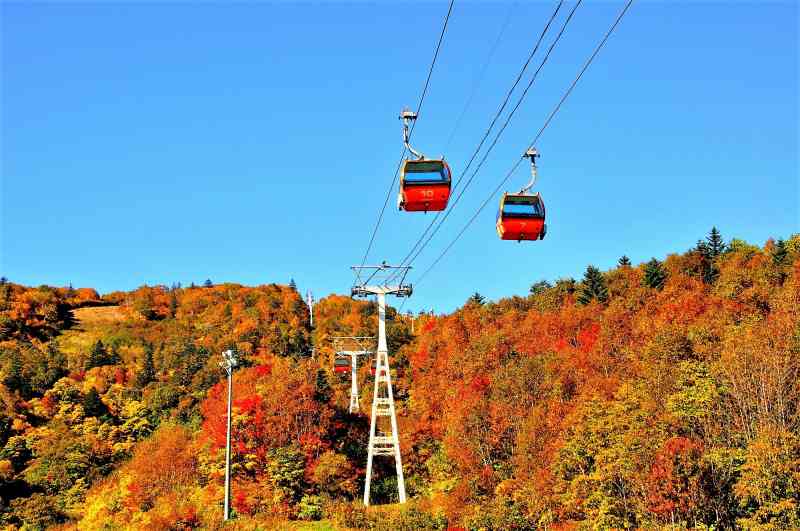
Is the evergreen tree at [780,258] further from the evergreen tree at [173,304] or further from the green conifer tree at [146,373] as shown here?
the evergreen tree at [173,304]

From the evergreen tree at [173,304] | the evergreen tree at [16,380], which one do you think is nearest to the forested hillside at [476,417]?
the evergreen tree at [16,380]

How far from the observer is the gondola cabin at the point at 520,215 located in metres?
25.2

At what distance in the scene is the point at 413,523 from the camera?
1881 inches

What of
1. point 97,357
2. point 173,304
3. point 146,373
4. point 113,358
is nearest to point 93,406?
point 146,373

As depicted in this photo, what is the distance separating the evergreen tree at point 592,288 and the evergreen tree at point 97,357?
61846 mm

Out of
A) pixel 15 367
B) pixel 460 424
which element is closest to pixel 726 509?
pixel 460 424

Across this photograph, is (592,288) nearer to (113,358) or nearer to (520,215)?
(113,358)

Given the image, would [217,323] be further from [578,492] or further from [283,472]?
[578,492]

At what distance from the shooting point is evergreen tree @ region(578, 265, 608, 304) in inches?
4232

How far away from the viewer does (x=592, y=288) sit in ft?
359

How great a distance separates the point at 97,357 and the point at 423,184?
304 ft

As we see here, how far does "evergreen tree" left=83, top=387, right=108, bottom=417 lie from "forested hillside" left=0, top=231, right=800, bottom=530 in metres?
0.24

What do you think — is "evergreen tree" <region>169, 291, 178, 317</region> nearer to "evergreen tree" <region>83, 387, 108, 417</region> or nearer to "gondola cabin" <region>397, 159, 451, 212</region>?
"evergreen tree" <region>83, 387, 108, 417</region>

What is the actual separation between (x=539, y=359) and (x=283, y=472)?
23526 millimetres
